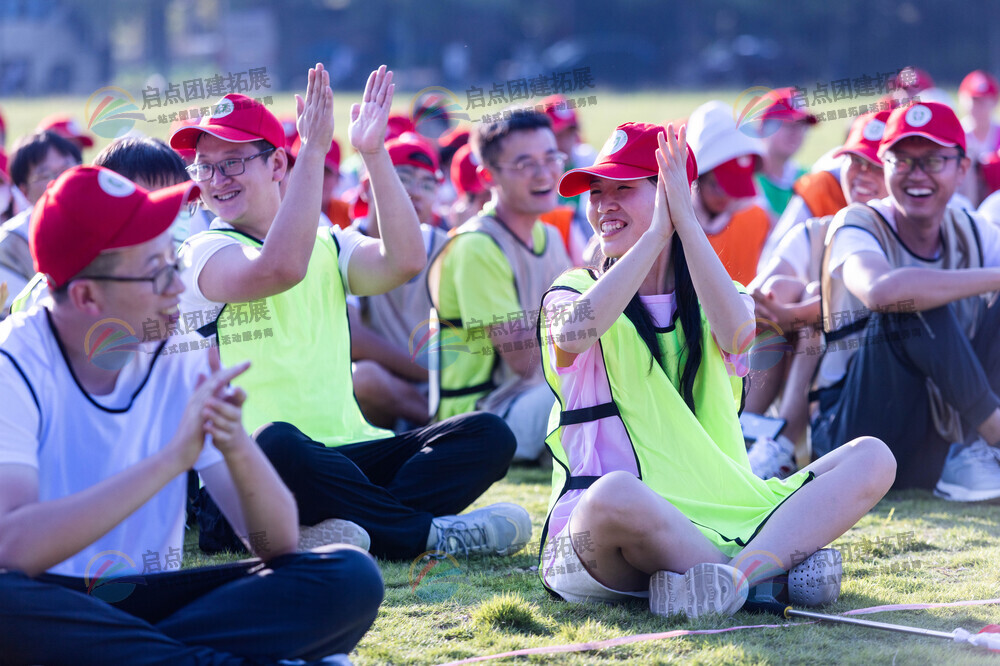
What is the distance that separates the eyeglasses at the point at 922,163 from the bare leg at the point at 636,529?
2554 millimetres

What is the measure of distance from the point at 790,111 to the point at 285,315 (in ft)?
20.8

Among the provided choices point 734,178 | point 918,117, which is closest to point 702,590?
point 918,117

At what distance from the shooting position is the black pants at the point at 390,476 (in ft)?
13.2

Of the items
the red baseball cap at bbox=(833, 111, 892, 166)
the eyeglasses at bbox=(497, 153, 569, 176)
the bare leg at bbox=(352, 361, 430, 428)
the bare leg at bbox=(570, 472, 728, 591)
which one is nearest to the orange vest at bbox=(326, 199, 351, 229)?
the bare leg at bbox=(352, 361, 430, 428)

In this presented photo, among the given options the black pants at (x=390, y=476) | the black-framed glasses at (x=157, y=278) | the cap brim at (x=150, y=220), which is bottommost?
the black pants at (x=390, y=476)

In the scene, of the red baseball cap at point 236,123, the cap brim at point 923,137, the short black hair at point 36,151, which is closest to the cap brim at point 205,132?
the red baseball cap at point 236,123

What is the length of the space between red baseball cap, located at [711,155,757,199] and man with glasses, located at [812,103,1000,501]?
1.14m

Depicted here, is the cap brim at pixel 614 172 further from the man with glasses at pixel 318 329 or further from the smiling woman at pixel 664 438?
the man with glasses at pixel 318 329

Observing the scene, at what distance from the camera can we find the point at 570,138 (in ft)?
31.5

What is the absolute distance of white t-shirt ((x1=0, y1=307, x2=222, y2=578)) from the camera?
104 inches

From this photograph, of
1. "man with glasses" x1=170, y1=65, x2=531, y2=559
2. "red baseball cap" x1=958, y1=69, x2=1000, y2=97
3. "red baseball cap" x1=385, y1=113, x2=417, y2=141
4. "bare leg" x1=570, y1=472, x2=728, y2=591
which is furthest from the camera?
"red baseball cap" x1=958, y1=69, x2=1000, y2=97

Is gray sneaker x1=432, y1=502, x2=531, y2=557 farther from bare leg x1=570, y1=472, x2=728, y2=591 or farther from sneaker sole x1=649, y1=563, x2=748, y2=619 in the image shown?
sneaker sole x1=649, y1=563, x2=748, y2=619

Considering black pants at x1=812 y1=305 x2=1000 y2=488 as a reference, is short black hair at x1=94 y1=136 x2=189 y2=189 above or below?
above

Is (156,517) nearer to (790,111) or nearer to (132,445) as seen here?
(132,445)
